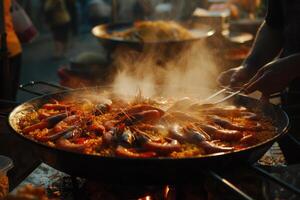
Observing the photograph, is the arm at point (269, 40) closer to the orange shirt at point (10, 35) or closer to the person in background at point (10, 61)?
the person in background at point (10, 61)

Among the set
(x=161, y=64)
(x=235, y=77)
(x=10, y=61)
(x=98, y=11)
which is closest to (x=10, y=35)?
(x=10, y=61)

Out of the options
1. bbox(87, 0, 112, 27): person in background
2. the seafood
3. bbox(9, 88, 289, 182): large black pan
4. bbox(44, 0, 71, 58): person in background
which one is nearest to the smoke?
the seafood

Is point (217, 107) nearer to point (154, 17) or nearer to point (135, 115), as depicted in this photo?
point (135, 115)

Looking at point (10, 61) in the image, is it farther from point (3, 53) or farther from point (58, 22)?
point (58, 22)

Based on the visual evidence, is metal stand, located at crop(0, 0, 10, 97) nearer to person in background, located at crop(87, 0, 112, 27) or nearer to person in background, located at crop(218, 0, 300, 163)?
person in background, located at crop(218, 0, 300, 163)

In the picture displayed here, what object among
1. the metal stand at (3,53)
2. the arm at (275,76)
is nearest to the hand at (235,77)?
the arm at (275,76)

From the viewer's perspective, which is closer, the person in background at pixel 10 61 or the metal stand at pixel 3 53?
the metal stand at pixel 3 53
